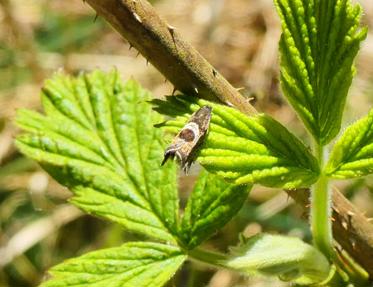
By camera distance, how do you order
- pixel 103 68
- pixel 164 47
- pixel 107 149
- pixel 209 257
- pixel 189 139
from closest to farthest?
pixel 189 139 < pixel 164 47 < pixel 209 257 < pixel 107 149 < pixel 103 68

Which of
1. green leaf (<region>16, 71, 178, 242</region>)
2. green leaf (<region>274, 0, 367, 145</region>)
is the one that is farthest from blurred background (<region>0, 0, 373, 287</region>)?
green leaf (<region>274, 0, 367, 145</region>)

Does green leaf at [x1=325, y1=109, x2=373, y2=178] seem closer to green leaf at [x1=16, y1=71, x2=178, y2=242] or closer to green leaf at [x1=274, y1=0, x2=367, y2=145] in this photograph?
green leaf at [x1=274, y1=0, x2=367, y2=145]

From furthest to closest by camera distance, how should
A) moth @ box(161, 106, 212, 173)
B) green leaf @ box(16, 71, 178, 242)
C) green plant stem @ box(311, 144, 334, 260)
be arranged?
green leaf @ box(16, 71, 178, 242) → green plant stem @ box(311, 144, 334, 260) → moth @ box(161, 106, 212, 173)

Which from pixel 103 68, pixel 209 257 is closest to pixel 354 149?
pixel 209 257

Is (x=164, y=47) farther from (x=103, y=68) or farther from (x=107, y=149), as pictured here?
(x=103, y=68)

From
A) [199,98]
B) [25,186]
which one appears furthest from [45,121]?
[25,186]

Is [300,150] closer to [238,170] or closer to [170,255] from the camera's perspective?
[238,170]
